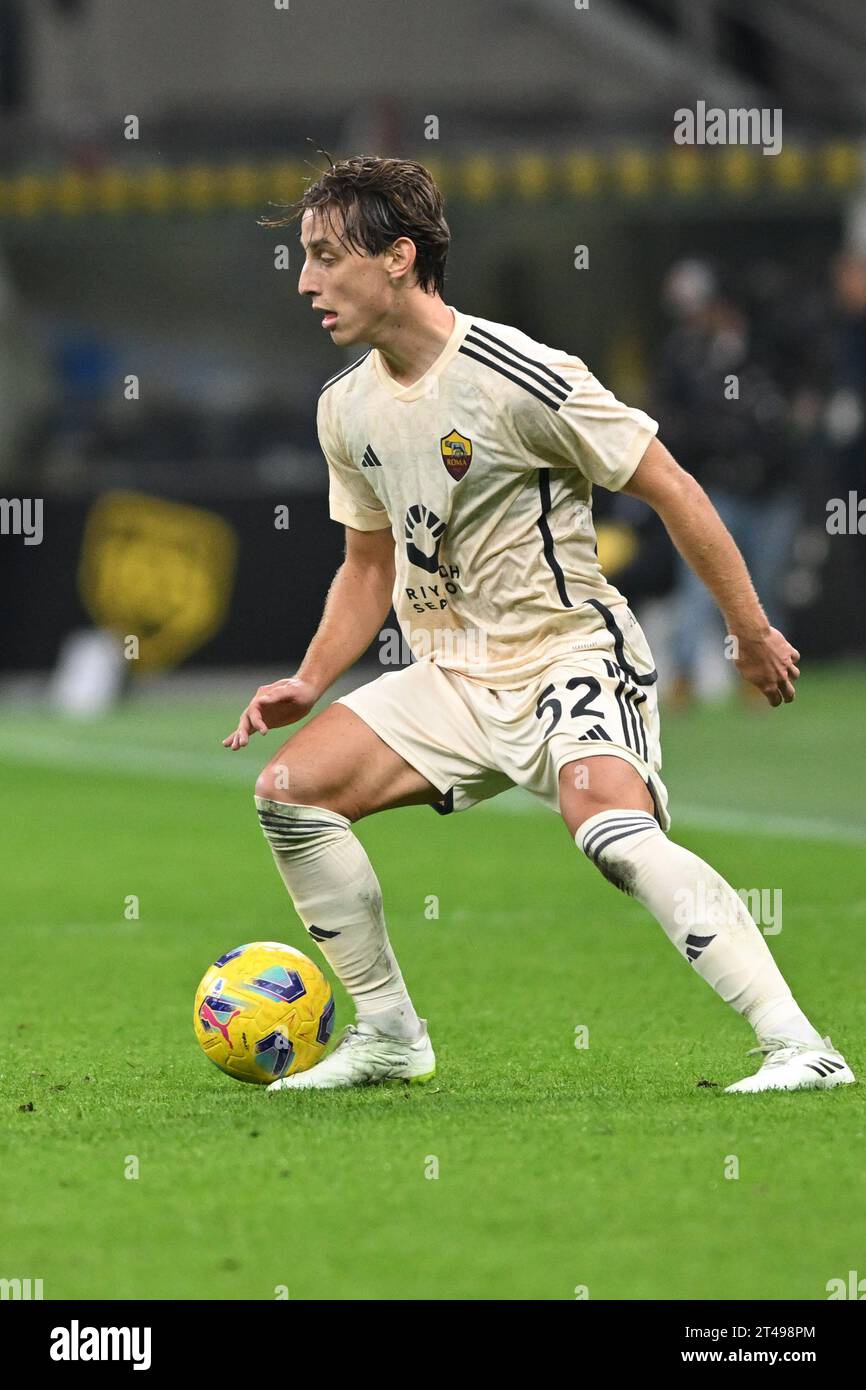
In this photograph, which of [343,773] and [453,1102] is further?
[343,773]

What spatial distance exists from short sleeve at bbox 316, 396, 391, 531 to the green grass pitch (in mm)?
1328

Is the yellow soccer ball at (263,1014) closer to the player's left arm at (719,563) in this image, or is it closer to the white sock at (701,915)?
the white sock at (701,915)

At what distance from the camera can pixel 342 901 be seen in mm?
5527

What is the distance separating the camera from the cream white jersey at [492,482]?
5.26 metres

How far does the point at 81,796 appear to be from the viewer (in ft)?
41.0

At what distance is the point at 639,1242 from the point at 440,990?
9.85ft

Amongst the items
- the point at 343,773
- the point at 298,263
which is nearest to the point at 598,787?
the point at 343,773

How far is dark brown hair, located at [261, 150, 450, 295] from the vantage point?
208 inches

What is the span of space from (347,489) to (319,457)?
53.1ft

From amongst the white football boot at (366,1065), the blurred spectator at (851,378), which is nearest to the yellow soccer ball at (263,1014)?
the white football boot at (366,1065)

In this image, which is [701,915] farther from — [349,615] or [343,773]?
[349,615]

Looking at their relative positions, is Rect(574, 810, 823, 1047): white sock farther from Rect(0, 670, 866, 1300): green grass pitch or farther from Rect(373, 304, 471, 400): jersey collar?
Rect(373, 304, 471, 400): jersey collar
